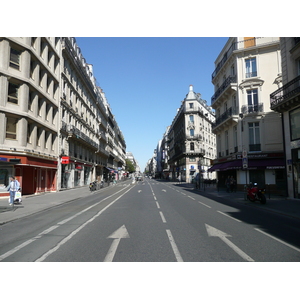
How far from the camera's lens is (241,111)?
91.1ft

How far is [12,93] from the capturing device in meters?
21.3

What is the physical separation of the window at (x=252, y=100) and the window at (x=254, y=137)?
1568 mm

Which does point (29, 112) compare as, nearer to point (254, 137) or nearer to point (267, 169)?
point (254, 137)

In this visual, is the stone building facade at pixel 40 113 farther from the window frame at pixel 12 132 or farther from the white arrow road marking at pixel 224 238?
the white arrow road marking at pixel 224 238

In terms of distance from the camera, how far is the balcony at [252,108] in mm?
26875

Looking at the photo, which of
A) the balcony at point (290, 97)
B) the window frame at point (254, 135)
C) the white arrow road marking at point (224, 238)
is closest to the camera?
the white arrow road marking at point (224, 238)

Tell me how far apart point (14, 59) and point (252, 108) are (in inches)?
903

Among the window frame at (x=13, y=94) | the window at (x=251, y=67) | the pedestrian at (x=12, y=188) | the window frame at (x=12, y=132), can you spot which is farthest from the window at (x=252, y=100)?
the pedestrian at (x=12, y=188)

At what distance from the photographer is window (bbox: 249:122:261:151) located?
27016mm

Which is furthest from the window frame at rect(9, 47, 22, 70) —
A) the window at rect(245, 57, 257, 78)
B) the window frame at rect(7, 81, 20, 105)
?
the window at rect(245, 57, 257, 78)

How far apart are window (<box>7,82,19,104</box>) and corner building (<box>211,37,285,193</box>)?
20.5 metres
